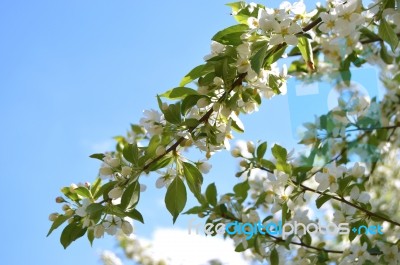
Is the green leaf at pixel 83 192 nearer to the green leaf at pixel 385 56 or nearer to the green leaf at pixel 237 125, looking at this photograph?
the green leaf at pixel 237 125

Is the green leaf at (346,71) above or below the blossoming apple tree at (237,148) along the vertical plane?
above

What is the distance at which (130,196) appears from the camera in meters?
1.17

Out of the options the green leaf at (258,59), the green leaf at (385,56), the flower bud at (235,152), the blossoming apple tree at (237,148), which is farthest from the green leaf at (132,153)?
the green leaf at (385,56)

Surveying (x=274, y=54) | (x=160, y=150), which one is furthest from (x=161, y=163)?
(x=274, y=54)

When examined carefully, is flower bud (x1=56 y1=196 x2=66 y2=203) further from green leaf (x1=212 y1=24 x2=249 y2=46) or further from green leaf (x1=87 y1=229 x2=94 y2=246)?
green leaf (x1=212 y1=24 x2=249 y2=46)

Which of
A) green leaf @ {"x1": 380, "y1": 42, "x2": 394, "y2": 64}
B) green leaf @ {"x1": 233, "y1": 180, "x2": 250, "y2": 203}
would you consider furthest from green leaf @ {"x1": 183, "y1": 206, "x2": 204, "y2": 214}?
green leaf @ {"x1": 380, "y1": 42, "x2": 394, "y2": 64}

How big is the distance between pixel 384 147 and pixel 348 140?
0.37 metres

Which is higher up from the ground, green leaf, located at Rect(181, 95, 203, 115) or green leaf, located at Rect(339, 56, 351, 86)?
green leaf, located at Rect(339, 56, 351, 86)

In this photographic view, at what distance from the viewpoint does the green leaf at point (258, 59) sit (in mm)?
1072

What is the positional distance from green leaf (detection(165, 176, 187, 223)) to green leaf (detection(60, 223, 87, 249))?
212 millimetres

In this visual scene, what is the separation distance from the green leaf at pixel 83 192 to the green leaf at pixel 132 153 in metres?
0.15

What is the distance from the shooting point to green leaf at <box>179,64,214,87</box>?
3.95 ft

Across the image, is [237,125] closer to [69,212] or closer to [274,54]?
[274,54]

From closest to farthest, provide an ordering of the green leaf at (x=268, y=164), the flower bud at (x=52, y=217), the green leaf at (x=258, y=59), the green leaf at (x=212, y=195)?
the green leaf at (x=258, y=59), the flower bud at (x=52, y=217), the green leaf at (x=268, y=164), the green leaf at (x=212, y=195)
